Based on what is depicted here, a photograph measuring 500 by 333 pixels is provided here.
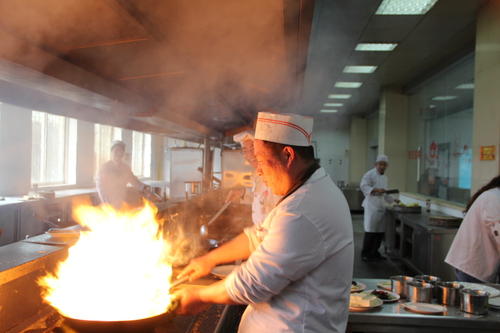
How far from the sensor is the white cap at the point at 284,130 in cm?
137

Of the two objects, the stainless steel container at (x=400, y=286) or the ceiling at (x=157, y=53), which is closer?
the ceiling at (x=157, y=53)

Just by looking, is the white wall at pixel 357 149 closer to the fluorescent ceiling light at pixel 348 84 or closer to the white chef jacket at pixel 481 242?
the fluorescent ceiling light at pixel 348 84

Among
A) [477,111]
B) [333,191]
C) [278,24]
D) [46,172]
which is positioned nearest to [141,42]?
[278,24]

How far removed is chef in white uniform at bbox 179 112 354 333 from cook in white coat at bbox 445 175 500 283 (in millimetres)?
1800

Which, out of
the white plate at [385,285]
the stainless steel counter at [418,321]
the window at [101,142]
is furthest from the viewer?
the window at [101,142]

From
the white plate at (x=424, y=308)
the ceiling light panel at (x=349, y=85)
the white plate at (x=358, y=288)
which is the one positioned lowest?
the white plate at (x=424, y=308)

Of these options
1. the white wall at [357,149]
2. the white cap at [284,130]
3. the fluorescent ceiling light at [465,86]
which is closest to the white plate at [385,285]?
the white cap at [284,130]

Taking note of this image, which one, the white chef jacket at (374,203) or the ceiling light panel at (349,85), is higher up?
the ceiling light panel at (349,85)

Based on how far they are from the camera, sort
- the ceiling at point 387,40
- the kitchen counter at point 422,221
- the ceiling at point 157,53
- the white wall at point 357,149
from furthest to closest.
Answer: the white wall at point 357,149 → the kitchen counter at point 422,221 → the ceiling at point 387,40 → the ceiling at point 157,53

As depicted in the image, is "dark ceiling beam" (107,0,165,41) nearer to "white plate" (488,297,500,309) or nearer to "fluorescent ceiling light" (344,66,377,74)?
"white plate" (488,297,500,309)

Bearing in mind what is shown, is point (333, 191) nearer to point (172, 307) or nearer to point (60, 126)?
point (172, 307)

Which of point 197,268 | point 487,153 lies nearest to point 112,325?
point 197,268

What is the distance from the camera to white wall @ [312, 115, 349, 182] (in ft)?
47.9

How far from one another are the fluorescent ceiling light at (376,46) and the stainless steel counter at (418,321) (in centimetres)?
433
